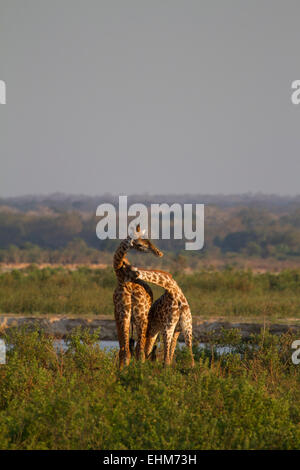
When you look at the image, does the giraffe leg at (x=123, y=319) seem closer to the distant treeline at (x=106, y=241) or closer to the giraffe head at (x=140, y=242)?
the giraffe head at (x=140, y=242)

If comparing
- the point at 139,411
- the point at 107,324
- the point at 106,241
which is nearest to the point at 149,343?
the point at 139,411

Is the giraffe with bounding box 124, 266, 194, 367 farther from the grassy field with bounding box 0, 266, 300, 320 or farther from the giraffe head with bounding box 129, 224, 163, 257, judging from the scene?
the grassy field with bounding box 0, 266, 300, 320

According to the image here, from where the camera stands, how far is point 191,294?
16.5 meters

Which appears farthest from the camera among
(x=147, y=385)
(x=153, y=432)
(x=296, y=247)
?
(x=296, y=247)

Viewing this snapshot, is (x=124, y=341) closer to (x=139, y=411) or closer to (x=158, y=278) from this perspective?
(x=158, y=278)

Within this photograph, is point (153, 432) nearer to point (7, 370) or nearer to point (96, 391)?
point (96, 391)

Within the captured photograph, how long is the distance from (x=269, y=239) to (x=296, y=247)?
8.73ft

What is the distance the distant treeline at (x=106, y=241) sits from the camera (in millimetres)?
43938

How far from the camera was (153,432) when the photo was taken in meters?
5.07

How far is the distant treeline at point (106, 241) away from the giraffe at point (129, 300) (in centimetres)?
3421

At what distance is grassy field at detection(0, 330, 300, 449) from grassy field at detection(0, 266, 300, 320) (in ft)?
20.3

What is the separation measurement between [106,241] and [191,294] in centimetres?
3164

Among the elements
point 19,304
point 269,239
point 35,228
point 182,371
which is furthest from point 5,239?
point 182,371

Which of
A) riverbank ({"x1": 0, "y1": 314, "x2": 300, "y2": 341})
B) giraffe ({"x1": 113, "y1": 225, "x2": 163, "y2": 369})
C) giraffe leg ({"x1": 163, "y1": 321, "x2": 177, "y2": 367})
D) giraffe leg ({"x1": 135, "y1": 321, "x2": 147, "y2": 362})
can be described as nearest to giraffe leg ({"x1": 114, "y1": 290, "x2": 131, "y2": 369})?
giraffe ({"x1": 113, "y1": 225, "x2": 163, "y2": 369})
